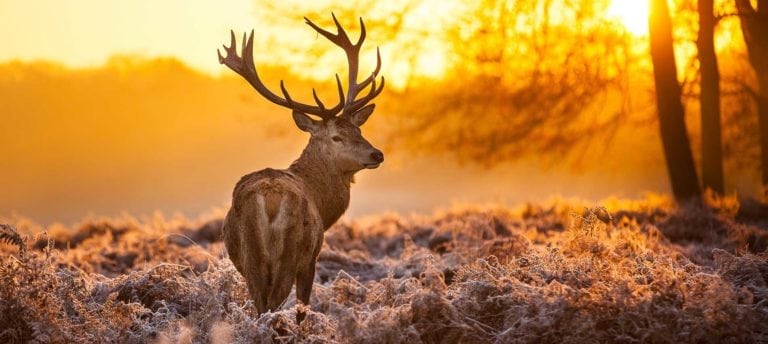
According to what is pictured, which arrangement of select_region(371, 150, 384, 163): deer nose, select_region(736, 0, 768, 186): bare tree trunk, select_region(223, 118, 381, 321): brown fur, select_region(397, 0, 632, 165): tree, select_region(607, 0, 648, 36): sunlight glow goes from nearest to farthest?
1. select_region(223, 118, 381, 321): brown fur
2. select_region(371, 150, 384, 163): deer nose
3. select_region(736, 0, 768, 186): bare tree trunk
4. select_region(397, 0, 632, 165): tree
5. select_region(607, 0, 648, 36): sunlight glow

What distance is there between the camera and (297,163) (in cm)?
941

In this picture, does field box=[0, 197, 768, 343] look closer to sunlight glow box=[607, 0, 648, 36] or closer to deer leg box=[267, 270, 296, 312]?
deer leg box=[267, 270, 296, 312]

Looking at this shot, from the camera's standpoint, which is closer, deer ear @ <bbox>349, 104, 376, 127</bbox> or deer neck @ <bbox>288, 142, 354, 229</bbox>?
deer neck @ <bbox>288, 142, 354, 229</bbox>

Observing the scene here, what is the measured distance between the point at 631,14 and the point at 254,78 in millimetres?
11601

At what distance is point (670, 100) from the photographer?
1847cm

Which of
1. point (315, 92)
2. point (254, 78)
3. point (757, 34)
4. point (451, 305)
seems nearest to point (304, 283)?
point (451, 305)

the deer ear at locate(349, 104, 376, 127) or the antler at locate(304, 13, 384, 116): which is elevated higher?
the antler at locate(304, 13, 384, 116)

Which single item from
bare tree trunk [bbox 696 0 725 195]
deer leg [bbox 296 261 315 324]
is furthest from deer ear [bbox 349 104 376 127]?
bare tree trunk [bbox 696 0 725 195]

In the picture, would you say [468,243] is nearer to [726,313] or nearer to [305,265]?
[305,265]

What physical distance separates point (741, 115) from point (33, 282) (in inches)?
755

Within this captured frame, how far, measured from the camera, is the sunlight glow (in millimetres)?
19641

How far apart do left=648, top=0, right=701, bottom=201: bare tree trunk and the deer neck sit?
10.2m

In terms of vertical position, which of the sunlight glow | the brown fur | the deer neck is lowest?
the brown fur

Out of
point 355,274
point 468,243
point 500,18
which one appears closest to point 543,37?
point 500,18
